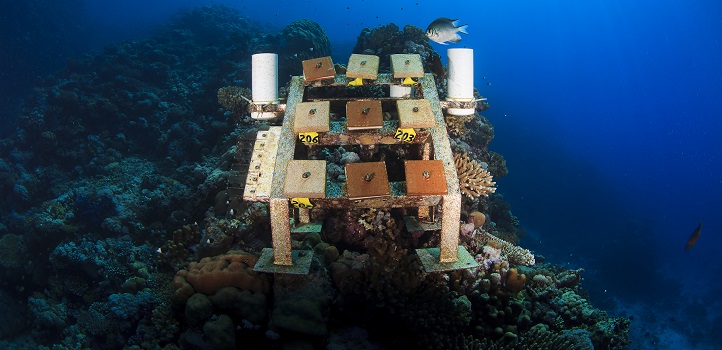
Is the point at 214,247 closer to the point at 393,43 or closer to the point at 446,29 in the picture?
the point at 446,29

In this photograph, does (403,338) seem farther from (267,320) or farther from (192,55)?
(192,55)

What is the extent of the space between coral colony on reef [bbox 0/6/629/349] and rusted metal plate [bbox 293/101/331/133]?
1.33 meters

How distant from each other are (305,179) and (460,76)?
2.37 metres

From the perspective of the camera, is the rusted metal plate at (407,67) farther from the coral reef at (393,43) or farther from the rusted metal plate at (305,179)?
the coral reef at (393,43)

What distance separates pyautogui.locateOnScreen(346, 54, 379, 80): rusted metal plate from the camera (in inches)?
183

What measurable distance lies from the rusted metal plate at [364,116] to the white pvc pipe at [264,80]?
1179mm

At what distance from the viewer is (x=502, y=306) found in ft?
14.2

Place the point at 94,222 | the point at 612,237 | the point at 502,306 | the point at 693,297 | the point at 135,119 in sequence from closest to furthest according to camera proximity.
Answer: the point at 502,306 → the point at 94,222 → the point at 135,119 → the point at 693,297 → the point at 612,237

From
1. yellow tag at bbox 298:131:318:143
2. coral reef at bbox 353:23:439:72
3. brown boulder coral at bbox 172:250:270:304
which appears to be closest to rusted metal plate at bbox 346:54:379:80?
yellow tag at bbox 298:131:318:143

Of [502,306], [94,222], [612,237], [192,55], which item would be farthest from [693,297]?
[192,55]

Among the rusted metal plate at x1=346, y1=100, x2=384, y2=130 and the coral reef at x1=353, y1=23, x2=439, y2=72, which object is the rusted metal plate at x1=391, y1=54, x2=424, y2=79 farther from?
the coral reef at x1=353, y1=23, x2=439, y2=72

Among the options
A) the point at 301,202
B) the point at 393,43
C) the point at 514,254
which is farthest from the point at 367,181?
the point at 393,43

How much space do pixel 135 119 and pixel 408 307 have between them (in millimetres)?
14118

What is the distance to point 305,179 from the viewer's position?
3455 mm
